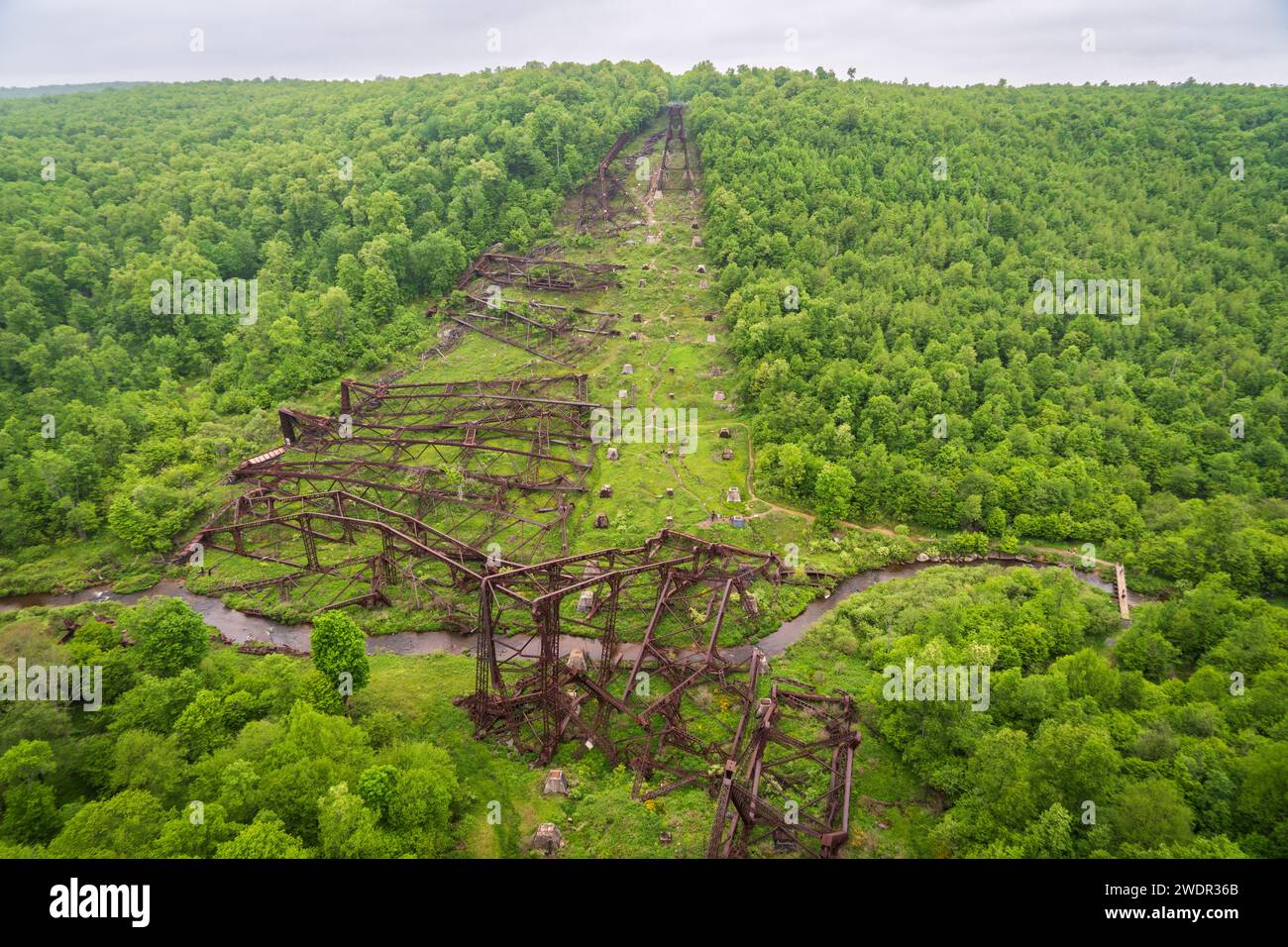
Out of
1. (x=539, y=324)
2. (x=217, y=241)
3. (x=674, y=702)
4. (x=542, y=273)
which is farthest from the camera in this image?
(x=542, y=273)

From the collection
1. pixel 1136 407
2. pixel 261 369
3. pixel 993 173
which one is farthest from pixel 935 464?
pixel 261 369

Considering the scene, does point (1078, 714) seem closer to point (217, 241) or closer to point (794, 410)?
point (794, 410)

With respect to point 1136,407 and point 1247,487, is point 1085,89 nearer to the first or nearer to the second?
point 1136,407

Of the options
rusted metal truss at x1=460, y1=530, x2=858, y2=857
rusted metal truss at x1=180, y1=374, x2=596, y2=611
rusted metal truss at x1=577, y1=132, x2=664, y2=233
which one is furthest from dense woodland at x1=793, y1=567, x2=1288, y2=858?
rusted metal truss at x1=577, y1=132, x2=664, y2=233

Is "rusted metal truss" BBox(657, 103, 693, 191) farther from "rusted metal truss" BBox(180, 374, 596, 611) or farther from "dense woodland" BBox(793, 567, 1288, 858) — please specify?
"dense woodland" BBox(793, 567, 1288, 858)

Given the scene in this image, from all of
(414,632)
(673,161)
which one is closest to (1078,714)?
(414,632)

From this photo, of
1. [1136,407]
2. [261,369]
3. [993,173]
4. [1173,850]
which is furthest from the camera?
[993,173]

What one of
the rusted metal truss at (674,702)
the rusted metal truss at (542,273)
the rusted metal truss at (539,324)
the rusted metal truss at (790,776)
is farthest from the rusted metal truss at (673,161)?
the rusted metal truss at (790,776)
